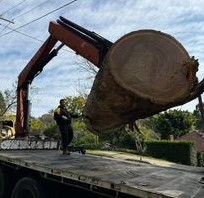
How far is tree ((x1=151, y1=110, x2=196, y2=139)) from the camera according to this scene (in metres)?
43.9

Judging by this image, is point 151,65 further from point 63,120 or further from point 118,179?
point 63,120

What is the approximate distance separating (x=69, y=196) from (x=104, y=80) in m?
1.98

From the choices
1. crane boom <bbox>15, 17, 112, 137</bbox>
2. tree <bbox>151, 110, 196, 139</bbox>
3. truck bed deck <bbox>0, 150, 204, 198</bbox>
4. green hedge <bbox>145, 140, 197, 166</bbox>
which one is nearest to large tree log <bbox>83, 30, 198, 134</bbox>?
truck bed deck <bbox>0, 150, 204, 198</bbox>

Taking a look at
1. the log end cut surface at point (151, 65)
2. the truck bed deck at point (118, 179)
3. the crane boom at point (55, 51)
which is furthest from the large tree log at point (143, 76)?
the crane boom at point (55, 51)

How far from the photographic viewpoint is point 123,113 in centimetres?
699

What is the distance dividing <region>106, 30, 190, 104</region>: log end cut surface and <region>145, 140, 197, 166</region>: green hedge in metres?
22.6

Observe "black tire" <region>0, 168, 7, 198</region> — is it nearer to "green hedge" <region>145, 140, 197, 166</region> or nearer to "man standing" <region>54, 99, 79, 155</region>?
"man standing" <region>54, 99, 79, 155</region>

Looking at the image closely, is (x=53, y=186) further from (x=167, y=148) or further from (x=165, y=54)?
(x=167, y=148)

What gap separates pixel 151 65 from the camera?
22.0 ft

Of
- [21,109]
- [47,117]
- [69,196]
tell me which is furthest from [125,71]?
[47,117]

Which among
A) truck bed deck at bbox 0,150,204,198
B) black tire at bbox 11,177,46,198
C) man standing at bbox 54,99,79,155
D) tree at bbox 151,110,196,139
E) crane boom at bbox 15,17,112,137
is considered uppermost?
tree at bbox 151,110,196,139

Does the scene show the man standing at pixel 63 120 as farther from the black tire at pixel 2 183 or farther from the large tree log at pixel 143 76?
the large tree log at pixel 143 76

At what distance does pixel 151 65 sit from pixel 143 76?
0.21m

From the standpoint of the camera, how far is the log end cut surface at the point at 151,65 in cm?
652
